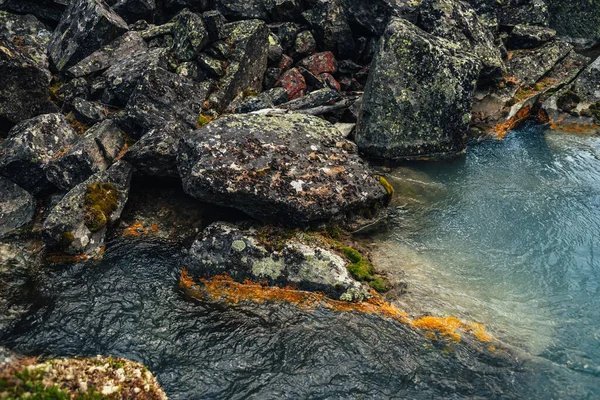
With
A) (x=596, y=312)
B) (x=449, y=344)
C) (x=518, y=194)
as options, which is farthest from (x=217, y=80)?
(x=596, y=312)

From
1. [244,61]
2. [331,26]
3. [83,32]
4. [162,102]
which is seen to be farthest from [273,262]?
[83,32]

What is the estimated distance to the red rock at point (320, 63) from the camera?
20.6 m

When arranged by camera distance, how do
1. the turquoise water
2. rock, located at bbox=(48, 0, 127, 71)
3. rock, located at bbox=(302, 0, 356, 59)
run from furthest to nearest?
rock, located at bbox=(302, 0, 356, 59), rock, located at bbox=(48, 0, 127, 71), the turquoise water

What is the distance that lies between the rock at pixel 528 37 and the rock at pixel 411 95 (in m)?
7.24

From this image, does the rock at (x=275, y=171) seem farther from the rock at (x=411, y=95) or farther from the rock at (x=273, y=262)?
the rock at (x=411, y=95)

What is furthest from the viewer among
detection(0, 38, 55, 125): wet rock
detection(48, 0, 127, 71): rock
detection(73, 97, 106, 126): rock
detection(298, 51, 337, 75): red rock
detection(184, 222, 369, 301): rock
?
detection(298, 51, 337, 75): red rock

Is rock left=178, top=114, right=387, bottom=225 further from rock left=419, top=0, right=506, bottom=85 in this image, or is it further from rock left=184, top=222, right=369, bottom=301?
rock left=419, top=0, right=506, bottom=85

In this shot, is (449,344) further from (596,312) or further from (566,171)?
(566,171)

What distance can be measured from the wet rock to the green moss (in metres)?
5.27

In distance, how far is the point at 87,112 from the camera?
1670 centimetres

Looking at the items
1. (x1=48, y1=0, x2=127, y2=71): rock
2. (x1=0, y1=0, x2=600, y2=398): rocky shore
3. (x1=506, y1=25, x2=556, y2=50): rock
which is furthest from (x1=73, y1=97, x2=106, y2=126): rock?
(x1=506, y1=25, x2=556, y2=50): rock

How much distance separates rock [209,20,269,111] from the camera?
18344 mm

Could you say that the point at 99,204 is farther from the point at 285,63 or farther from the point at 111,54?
the point at 285,63

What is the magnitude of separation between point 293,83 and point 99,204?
410 inches
